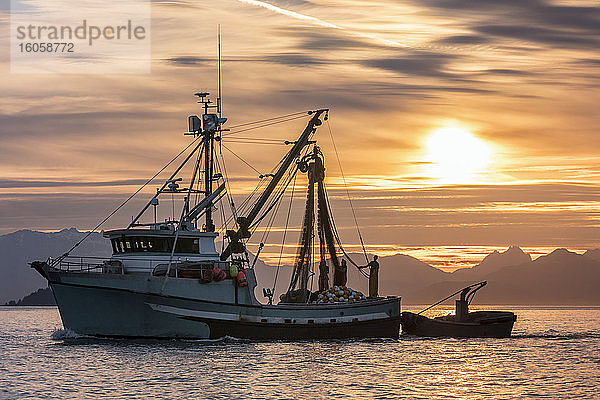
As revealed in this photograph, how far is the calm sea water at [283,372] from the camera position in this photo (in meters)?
49.5

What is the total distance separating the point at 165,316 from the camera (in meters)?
60.2

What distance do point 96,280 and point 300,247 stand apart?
58.1 ft

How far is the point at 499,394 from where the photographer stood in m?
51.5

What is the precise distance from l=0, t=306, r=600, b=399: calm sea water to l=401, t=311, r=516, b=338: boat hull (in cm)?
384

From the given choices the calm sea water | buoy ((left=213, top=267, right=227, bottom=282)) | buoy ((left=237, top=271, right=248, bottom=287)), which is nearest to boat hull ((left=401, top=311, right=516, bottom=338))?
the calm sea water

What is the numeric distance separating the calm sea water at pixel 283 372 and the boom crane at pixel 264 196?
23.9 ft

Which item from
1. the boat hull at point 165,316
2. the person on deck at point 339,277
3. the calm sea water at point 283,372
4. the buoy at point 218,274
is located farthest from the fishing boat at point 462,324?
the buoy at point 218,274

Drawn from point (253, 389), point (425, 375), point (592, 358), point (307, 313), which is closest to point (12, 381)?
point (253, 389)

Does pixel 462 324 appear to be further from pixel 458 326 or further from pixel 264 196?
pixel 264 196

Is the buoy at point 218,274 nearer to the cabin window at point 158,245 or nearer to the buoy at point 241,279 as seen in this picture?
the buoy at point 241,279

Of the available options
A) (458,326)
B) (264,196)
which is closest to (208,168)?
(264,196)

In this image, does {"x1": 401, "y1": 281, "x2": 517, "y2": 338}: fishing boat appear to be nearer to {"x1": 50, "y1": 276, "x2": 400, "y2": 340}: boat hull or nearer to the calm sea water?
the calm sea water

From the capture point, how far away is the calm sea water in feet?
162

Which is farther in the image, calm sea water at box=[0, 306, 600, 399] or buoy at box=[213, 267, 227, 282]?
buoy at box=[213, 267, 227, 282]
